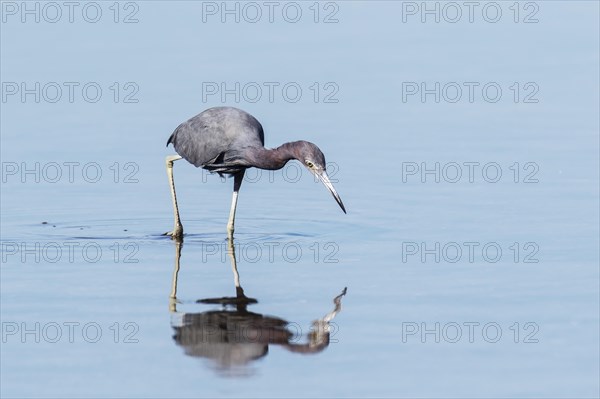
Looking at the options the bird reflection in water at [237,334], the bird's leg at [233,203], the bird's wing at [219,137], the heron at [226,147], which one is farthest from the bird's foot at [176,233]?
the bird reflection in water at [237,334]

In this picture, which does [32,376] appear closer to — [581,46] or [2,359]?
[2,359]

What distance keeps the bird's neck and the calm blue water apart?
735 mm

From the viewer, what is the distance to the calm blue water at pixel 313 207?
32.8 ft

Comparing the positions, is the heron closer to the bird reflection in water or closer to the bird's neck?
the bird's neck

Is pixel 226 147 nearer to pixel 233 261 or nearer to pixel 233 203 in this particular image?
pixel 233 203

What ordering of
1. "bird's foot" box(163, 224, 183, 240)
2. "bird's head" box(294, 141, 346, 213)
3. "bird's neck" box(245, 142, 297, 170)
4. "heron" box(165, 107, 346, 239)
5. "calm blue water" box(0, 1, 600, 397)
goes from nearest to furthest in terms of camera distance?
1. "calm blue water" box(0, 1, 600, 397)
2. "bird's head" box(294, 141, 346, 213)
3. "bird's neck" box(245, 142, 297, 170)
4. "heron" box(165, 107, 346, 239)
5. "bird's foot" box(163, 224, 183, 240)

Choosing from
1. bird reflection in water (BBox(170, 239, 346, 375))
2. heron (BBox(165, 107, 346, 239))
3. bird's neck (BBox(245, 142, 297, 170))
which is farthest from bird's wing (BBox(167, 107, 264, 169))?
bird reflection in water (BBox(170, 239, 346, 375))

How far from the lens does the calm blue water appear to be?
9992 mm

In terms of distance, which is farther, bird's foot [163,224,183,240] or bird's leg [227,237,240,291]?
bird's foot [163,224,183,240]

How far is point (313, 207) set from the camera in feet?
48.4

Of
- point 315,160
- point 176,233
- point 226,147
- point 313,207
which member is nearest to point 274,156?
point 315,160

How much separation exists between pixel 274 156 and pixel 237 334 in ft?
9.62

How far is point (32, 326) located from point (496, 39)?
476 inches

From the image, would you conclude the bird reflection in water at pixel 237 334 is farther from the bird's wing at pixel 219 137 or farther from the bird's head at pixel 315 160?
the bird's wing at pixel 219 137
